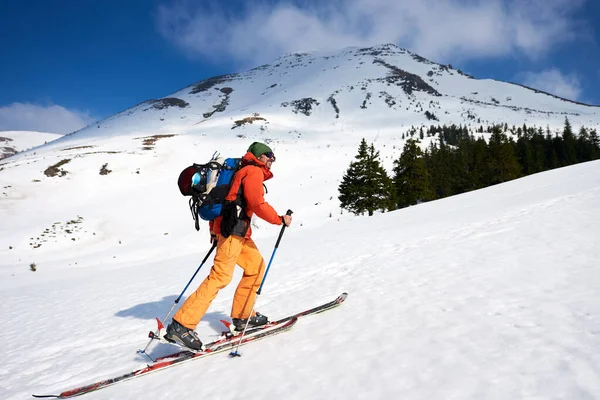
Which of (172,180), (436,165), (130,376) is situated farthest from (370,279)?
(436,165)

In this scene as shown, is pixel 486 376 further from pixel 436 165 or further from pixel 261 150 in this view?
pixel 436 165

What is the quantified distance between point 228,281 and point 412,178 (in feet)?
109

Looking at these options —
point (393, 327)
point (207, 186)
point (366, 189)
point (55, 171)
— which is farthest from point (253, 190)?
point (55, 171)

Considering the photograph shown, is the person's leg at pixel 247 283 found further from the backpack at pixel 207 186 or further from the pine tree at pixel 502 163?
the pine tree at pixel 502 163

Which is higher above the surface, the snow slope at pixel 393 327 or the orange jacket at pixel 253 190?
the orange jacket at pixel 253 190

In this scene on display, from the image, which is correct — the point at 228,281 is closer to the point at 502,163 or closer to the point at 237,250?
the point at 237,250

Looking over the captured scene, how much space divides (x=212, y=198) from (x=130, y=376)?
2.14 metres

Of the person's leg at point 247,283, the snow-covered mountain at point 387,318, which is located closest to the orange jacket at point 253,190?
the person's leg at point 247,283

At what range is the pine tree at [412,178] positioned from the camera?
3428 cm

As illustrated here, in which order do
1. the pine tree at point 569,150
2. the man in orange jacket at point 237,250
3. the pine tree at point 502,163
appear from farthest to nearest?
the pine tree at point 569,150 → the pine tree at point 502,163 → the man in orange jacket at point 237,250

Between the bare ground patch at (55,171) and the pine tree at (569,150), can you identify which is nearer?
the bare ground patch at (55,171)

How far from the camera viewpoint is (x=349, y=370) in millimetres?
3109

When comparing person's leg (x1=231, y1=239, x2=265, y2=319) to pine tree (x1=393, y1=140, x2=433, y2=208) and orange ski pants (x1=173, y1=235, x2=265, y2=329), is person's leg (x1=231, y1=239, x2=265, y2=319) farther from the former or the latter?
pine tree (x1=393, y1=140, x2=433, y2=208)

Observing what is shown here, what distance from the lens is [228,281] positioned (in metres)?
4.13
